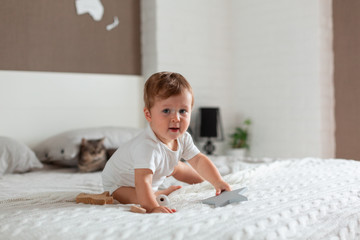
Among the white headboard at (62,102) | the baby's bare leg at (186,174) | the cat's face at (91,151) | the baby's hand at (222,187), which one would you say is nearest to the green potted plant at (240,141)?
the white headboard at (62,102)

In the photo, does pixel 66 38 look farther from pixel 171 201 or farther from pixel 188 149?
pixel 171 201

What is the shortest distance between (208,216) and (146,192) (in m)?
0.26

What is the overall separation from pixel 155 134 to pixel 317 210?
22.5 inches

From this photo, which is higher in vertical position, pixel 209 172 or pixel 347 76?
pixel 347 76

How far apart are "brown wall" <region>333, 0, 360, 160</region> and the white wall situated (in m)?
0.07

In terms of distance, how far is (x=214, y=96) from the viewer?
397 cm

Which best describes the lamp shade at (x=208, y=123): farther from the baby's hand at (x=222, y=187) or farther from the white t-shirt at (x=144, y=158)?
the baby's hand at (x=222, y=187)

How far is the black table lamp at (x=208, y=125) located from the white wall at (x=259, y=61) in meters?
0.19

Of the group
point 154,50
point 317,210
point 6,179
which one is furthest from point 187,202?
point 154,50

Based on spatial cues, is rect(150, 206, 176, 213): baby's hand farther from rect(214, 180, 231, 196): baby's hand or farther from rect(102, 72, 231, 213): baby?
rect(214, 180, 231, 196): baby's hand

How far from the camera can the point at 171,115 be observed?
1363mm

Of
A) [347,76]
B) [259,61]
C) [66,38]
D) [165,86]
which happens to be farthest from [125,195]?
[259,61]

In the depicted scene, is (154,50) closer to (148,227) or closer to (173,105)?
(173,105)

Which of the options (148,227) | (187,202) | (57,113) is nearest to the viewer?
(148,227)
